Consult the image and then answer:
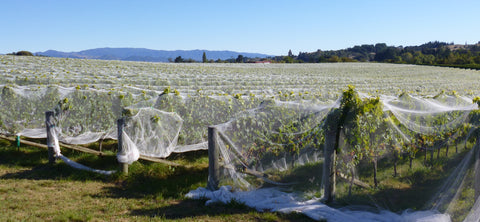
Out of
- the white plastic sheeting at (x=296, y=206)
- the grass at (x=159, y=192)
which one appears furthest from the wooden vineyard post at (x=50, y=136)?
the white plastic sheeting at (x=296, y=206)

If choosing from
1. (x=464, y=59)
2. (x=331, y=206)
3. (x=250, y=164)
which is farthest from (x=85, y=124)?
(x=464, y=59)

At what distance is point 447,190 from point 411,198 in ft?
1.35

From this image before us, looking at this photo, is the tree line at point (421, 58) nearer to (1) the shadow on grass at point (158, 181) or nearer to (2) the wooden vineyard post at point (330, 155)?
(2) the wooden vineyard post at point (330, 155)

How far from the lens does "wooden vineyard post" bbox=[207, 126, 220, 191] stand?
16.0ft

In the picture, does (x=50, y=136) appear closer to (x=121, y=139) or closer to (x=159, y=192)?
(x=121, y=139)

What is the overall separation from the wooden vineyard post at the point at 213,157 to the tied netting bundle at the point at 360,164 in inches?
0.6

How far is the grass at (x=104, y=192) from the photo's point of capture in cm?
422

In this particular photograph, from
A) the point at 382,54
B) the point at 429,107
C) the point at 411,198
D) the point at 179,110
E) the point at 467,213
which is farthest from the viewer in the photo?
the point at 382,54

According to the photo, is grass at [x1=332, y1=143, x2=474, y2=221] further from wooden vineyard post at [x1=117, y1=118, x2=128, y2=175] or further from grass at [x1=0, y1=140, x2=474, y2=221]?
wooden vineyard post at [x1=117, y1=118, x2=128, y2=175]

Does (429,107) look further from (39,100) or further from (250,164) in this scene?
(39,100)

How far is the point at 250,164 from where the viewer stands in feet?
16.5

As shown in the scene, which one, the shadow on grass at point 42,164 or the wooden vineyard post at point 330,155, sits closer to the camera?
the wooden vineyard post at point 330,155

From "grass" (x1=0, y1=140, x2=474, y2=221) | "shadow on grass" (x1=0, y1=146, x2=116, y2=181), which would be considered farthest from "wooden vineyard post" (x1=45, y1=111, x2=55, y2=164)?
"grass" (x1=0, y1=140, x2=474, y2=221)

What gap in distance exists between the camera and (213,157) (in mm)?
4930
